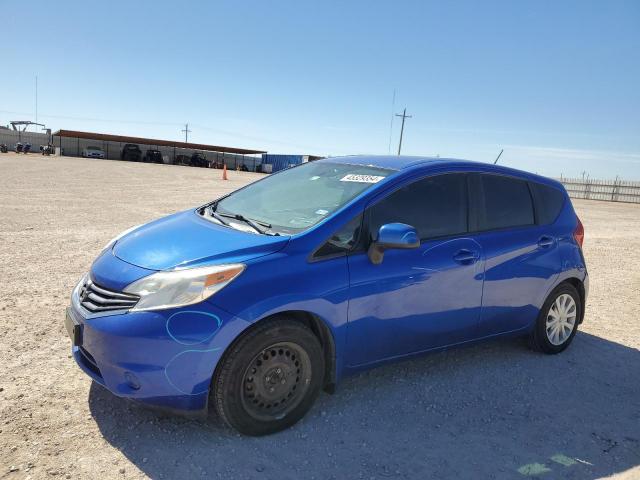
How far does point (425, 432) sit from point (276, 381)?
1.01 meters

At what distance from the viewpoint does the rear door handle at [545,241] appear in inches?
173

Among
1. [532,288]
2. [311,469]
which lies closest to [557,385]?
[532,288]

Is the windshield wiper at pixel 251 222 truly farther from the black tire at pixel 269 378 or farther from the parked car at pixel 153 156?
the parked car at pixel 153 156

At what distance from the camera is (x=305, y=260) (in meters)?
3.02

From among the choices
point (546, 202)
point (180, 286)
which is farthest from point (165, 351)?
point (546, 202)

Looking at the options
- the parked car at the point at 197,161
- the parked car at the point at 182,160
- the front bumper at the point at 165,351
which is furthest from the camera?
the parked car at the point at 182,160

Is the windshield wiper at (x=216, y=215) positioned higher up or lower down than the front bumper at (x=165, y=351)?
higher up

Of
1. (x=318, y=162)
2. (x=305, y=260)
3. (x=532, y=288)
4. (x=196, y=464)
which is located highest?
(x=318, y=162)

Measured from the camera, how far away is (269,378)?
2971 millimetres

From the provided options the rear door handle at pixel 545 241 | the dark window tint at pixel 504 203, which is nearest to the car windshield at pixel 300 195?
the dark window tint at pixel 504 203

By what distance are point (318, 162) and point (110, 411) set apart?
8.33 feet

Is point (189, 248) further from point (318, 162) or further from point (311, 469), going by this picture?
point (318, 162)

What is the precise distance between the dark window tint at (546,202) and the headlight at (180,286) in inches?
117

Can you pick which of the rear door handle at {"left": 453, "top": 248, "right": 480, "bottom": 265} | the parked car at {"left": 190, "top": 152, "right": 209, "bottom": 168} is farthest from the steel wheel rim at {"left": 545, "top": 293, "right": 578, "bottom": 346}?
the parked car at {"left": 190, "top": 152, "right": 209, "bottom": 168}
